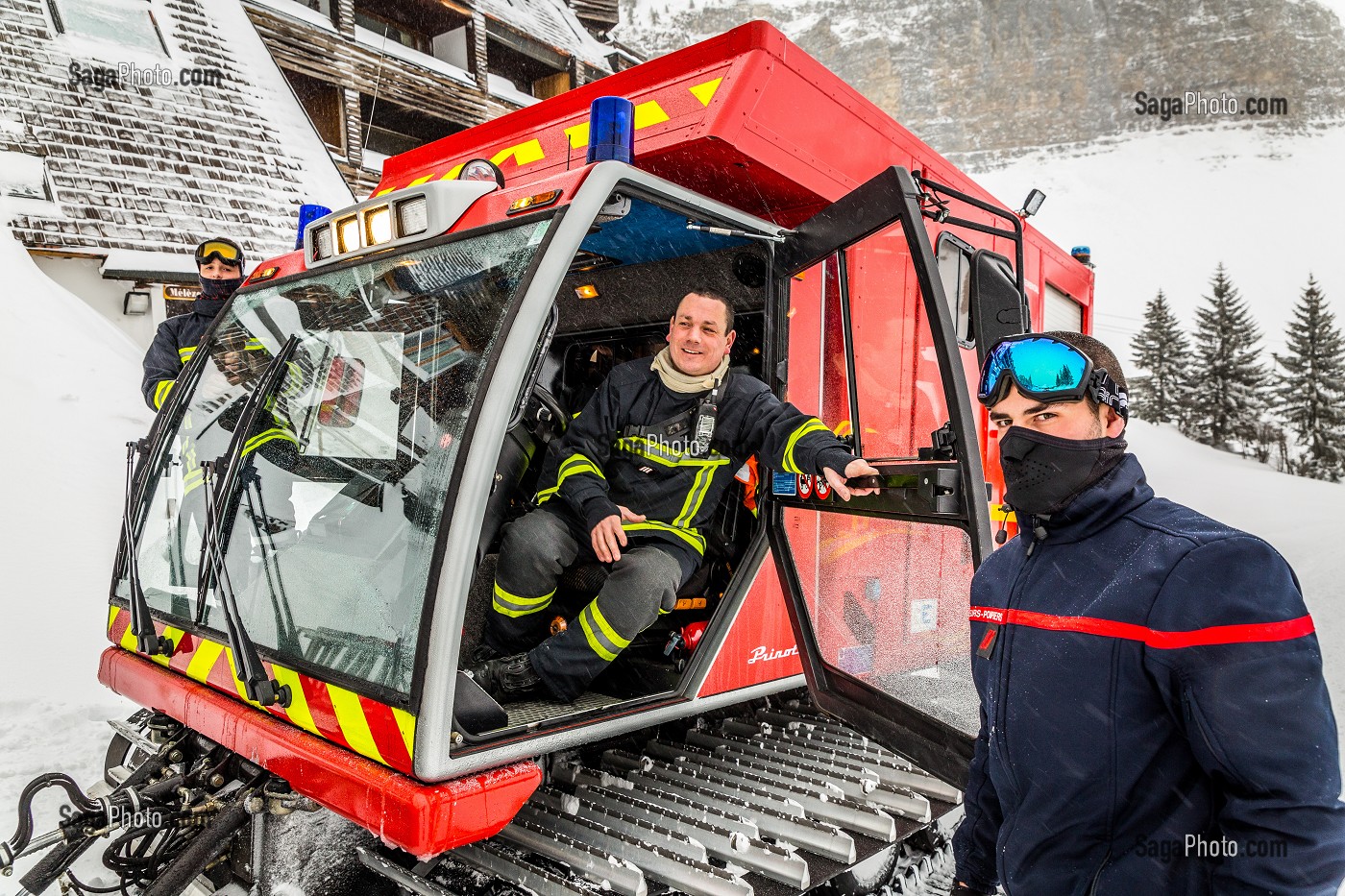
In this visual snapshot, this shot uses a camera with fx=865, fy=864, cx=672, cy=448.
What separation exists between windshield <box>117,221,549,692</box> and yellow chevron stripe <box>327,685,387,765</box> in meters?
0.06

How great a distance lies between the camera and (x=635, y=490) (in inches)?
118

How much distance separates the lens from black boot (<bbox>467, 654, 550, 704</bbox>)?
103 inches

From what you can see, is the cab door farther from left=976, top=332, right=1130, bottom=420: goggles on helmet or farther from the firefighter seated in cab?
left=976, top=332, right=1130, bottom=420: goggles on helmet

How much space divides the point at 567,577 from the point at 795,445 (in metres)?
0.92

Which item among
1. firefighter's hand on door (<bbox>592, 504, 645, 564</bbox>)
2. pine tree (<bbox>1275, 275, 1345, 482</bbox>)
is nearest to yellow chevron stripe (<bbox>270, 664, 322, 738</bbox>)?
firefighter's hand on door (<bbox>592, 504, 645, 564</bbox>)

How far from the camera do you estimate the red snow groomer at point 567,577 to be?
210cm

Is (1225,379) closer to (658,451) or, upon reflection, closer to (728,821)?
(658,451)

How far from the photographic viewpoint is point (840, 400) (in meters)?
3.09

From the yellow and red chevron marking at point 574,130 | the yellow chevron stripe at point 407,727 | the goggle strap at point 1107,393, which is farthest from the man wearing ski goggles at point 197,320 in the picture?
the goggle strap at point 1107,393

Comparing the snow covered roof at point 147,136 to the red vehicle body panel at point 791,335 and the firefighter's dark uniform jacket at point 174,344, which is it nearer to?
the firefighter's dark uniform jacket at point 174,344

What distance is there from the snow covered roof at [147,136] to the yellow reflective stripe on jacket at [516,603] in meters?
7.86

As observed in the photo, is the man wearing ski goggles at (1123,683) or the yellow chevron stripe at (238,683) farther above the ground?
the man wearing ski goggles at (1123,683)

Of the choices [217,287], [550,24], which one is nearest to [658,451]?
[217,287]

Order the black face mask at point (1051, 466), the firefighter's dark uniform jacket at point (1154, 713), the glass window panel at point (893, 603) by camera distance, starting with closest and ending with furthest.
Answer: the firefighter's dark uniform jacket at point (1154, 713) < the black face mask at point (1051, 466) < the glass window panel at point (893, 603)
